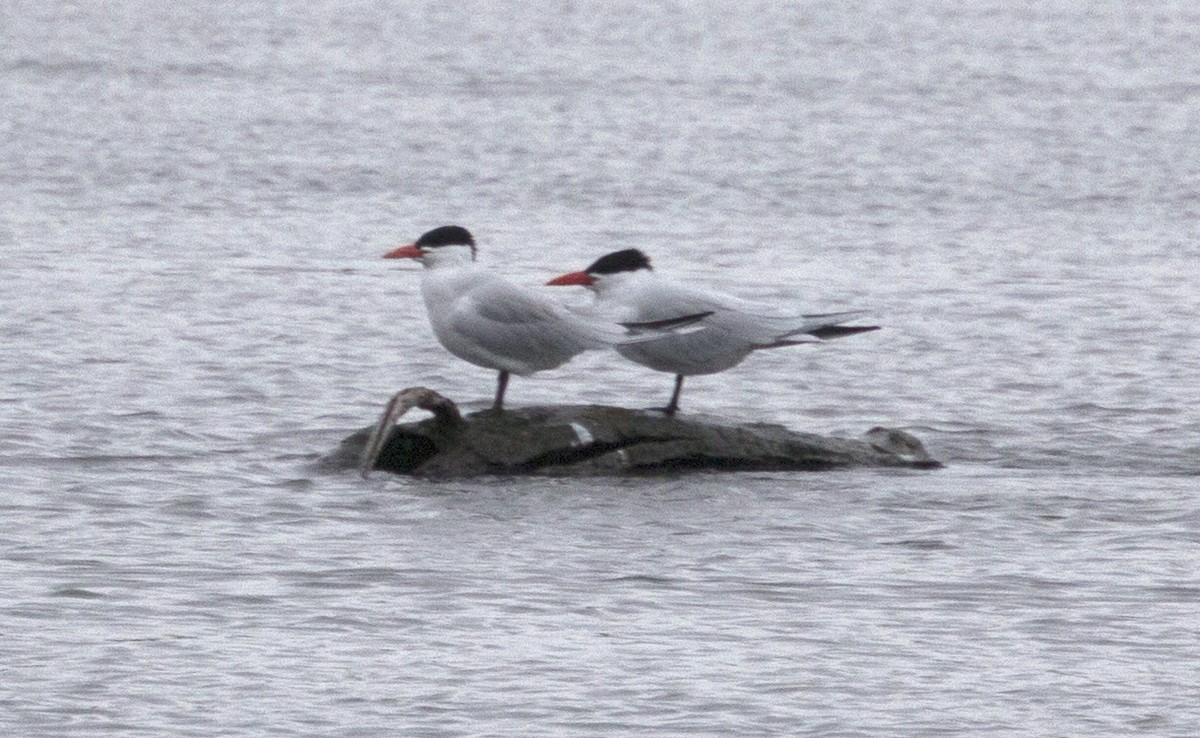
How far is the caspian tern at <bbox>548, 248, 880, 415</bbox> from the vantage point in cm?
1104

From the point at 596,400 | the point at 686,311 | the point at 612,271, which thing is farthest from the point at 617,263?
the point at 596,400

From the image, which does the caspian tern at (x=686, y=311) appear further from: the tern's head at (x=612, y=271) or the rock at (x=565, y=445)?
the rock at (x=565, y=445)

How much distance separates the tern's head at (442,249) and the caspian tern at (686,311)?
16.2 inches

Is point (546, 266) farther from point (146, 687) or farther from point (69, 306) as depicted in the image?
point (146, 687)

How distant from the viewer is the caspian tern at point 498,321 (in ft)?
A: 35.6

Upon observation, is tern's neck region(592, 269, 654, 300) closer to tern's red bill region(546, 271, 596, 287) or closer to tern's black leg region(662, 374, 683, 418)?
tern's red bill region(546, 271, 596, 287)

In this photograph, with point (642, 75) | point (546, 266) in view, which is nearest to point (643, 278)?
point (546, 266)

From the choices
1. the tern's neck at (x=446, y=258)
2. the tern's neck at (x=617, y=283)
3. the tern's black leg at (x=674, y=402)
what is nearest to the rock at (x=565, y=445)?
the tern's black leg at (x=674, y=402)

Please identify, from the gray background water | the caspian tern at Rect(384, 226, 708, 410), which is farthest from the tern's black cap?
the gray background water

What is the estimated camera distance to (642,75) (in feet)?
109

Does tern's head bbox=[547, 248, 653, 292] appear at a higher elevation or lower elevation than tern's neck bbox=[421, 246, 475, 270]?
lower

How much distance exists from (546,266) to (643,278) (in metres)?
6.58

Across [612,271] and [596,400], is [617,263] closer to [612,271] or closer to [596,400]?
[612,271]

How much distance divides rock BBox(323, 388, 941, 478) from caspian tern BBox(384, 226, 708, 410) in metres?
0.25
